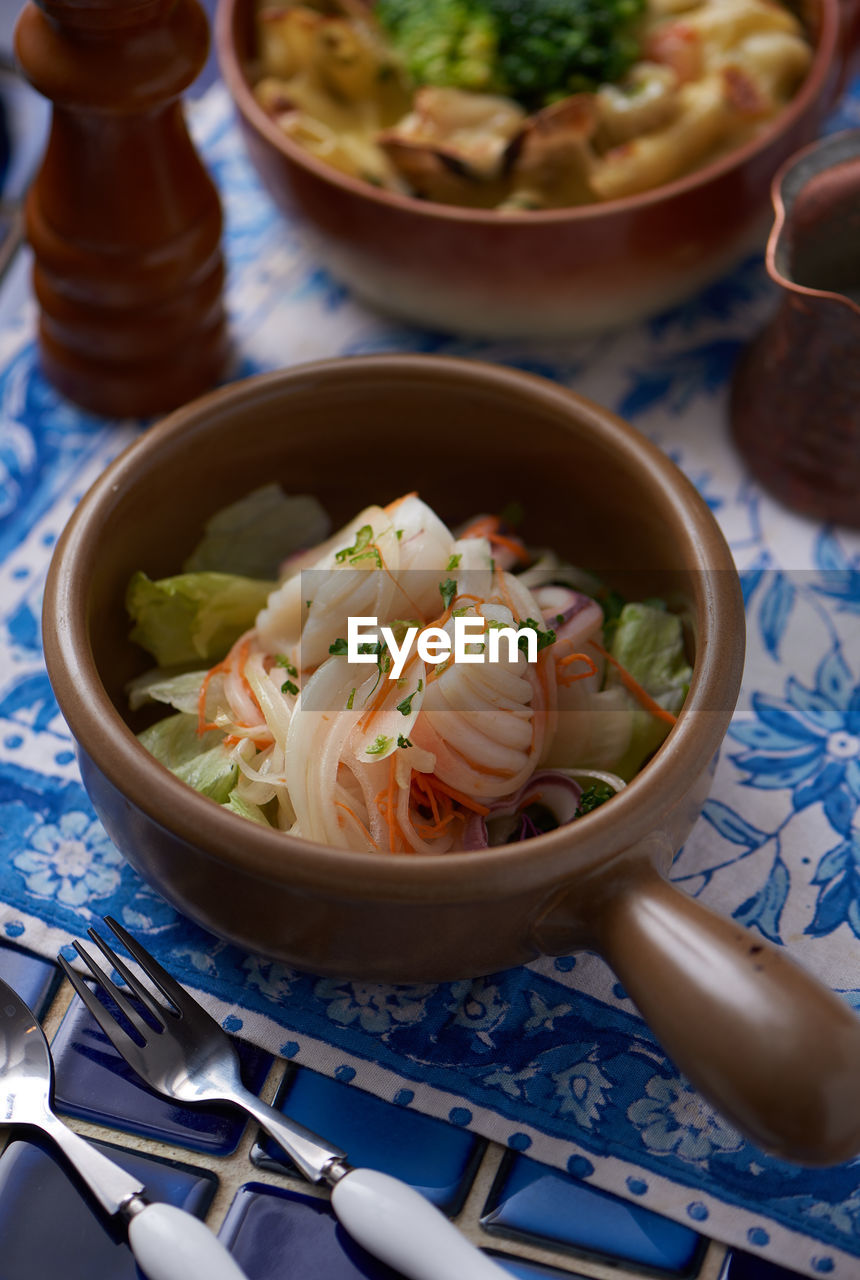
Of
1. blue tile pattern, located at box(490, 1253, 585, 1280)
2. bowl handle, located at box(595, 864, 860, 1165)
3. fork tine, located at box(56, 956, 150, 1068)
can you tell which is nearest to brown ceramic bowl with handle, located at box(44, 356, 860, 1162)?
bowl handle, located at box(595, 864, 860, 1165)

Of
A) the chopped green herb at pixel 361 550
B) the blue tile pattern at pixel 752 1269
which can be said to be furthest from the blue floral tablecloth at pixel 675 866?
the chopped green herb at pixel 361 550

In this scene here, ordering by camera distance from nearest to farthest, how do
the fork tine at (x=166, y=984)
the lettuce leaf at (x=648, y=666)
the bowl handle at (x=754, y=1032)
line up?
the bowl handle at (x=754, y=1032)
the fork tine at (x=166, y=984)
the lettuce leaf at (x=648, y=666)

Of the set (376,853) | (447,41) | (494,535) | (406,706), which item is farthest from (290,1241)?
(447,41)

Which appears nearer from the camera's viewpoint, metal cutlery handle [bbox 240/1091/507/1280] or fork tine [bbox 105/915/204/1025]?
metal cutlery handle [bbox 240/1091/507/1280]

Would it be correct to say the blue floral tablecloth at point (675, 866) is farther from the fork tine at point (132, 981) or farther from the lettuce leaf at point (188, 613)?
the lettuce leaf at point (188, 613)

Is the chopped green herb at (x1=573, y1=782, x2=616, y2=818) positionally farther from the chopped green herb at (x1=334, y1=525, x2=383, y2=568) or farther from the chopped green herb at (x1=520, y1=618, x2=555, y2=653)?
the chopped green herb at (x1=334, y1=525, x2=383, y2=568)
